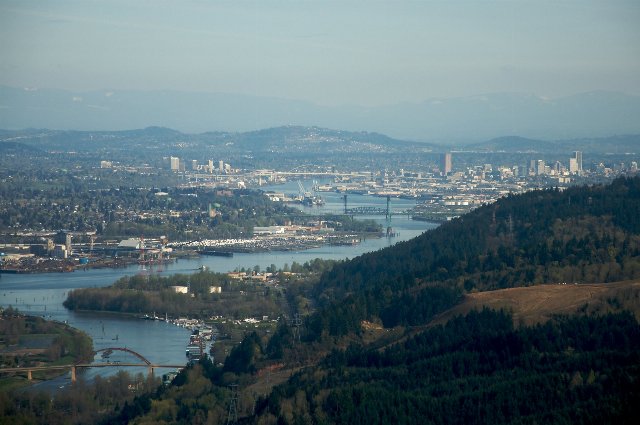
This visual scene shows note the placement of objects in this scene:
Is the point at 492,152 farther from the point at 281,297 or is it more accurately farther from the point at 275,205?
the point at 281,297

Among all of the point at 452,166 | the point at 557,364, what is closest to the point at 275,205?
the point at 452,166

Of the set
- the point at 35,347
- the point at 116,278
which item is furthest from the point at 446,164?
the point at 35,347

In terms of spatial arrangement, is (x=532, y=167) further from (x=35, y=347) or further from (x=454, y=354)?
(x=454, y=354)

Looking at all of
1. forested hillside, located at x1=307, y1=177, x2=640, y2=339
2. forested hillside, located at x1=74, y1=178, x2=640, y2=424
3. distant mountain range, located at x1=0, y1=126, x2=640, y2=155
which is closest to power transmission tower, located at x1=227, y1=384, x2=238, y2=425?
forested hillside, located at x1=74, y1=178, x2=640, y2=424

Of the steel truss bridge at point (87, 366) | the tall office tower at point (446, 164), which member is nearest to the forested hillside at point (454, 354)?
the steel truss bridge at point (87, 366)

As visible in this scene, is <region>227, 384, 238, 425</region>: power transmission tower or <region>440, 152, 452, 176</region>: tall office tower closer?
<region>227, 384, 238, 425</region>: power transmission tower

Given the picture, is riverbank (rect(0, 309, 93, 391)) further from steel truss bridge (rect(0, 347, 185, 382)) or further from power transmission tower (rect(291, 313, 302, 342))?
power transmission tower (rect(291, 313, 302, 342))
